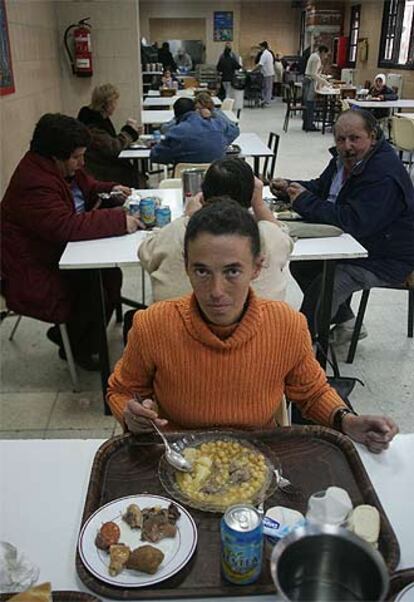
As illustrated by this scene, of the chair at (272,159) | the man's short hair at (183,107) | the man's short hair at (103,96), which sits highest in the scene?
the man's short hair at (103,96)

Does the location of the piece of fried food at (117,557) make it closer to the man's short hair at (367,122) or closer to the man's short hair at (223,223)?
the man's short hair at (223,223)

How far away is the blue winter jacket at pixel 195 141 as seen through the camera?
387 centimetres

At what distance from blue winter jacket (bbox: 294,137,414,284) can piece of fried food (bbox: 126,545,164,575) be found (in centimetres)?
195

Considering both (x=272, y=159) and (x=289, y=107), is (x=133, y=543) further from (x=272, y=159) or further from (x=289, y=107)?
(x=289, y=107)

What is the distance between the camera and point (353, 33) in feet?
47.7

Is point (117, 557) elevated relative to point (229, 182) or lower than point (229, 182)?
lower

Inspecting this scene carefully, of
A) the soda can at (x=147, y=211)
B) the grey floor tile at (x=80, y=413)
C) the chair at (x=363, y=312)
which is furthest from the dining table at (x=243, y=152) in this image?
the grey floor tile at (x=80, y=413)

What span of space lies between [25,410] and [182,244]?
1.20 meters

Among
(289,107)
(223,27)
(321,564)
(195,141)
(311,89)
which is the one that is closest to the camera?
(321,564)

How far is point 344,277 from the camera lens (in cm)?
255

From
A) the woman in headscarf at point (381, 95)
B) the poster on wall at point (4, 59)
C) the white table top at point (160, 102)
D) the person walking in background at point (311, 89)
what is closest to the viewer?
the poster on wall at point (4, 59)

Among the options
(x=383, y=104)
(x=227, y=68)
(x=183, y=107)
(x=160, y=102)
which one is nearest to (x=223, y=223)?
(x=183, y=107)

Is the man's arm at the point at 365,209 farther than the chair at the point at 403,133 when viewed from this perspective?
No

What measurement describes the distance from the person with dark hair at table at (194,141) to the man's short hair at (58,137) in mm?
1640
